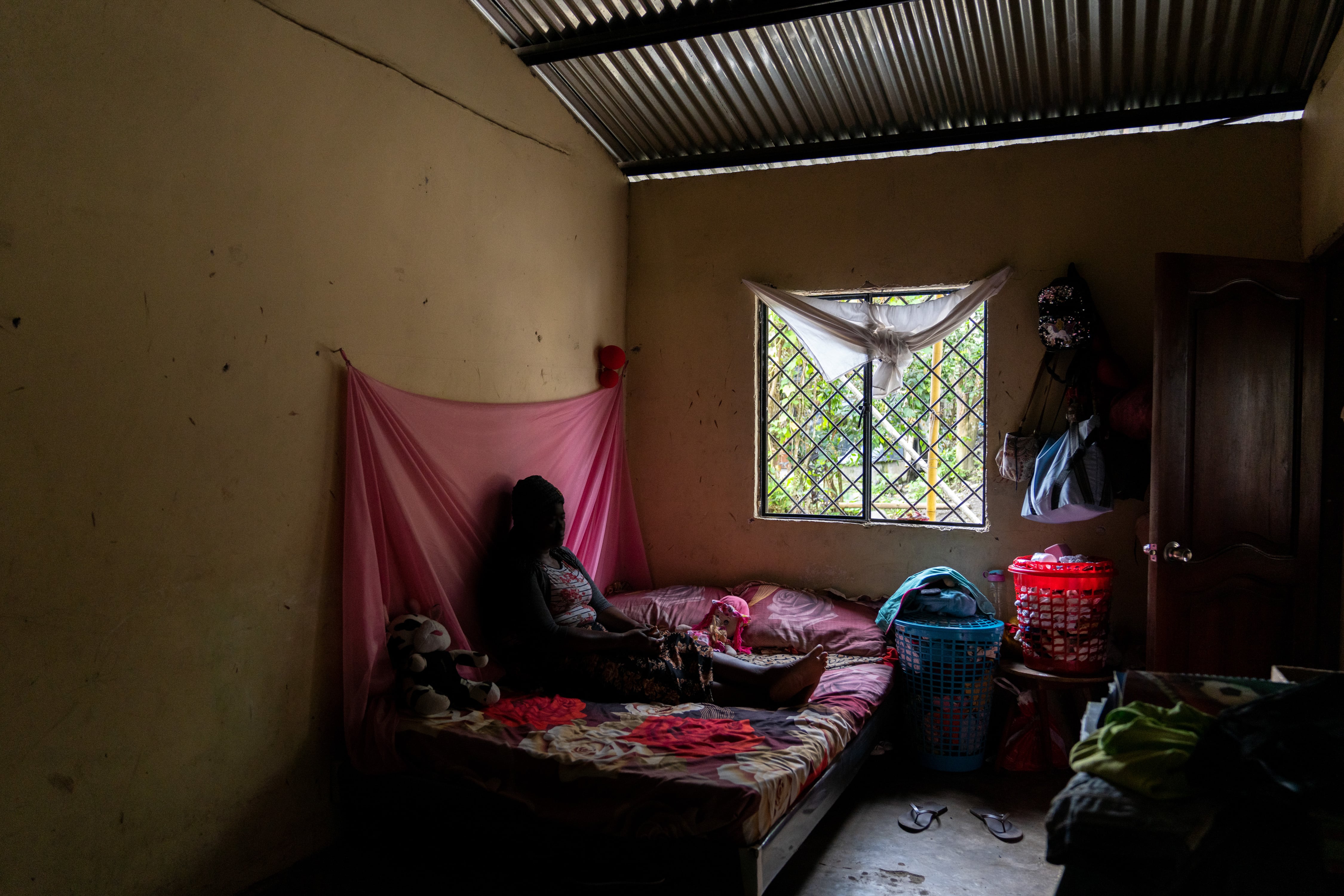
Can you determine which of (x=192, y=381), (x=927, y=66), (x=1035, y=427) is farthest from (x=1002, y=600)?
(x=192, y=381)

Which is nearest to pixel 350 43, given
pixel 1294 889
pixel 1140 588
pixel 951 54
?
pixel 951 54

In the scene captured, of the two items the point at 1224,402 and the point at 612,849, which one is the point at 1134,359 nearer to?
the point at 1224,402

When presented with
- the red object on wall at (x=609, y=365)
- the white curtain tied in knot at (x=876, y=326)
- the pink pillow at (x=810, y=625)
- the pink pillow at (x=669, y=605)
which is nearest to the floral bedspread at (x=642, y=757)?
the pink pillow at (x=810, y=625)

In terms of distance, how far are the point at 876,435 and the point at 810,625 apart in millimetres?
1074

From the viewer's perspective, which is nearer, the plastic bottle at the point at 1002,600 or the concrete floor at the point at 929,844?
the concrete floor at the point at 929,844

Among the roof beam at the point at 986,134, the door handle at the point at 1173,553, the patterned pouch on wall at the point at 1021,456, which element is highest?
the roof beam at the point at 986,134

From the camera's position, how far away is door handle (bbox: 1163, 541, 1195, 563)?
3156mm

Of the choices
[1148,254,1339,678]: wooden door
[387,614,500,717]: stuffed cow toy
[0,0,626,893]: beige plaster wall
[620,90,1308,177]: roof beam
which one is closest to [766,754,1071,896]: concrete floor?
[1148,254,1339,678]: wooden door

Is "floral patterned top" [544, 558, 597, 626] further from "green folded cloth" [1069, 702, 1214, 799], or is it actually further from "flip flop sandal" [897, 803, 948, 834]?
"green folded cloth" [1069, 702, 1214, 799]

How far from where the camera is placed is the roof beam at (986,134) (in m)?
3.65

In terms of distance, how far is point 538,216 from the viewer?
416cm

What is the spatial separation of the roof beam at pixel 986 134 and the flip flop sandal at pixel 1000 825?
299 centimetres

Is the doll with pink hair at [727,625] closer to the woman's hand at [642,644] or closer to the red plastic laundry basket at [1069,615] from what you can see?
the woman's hand at [642,644]

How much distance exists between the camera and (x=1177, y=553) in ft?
10.4
